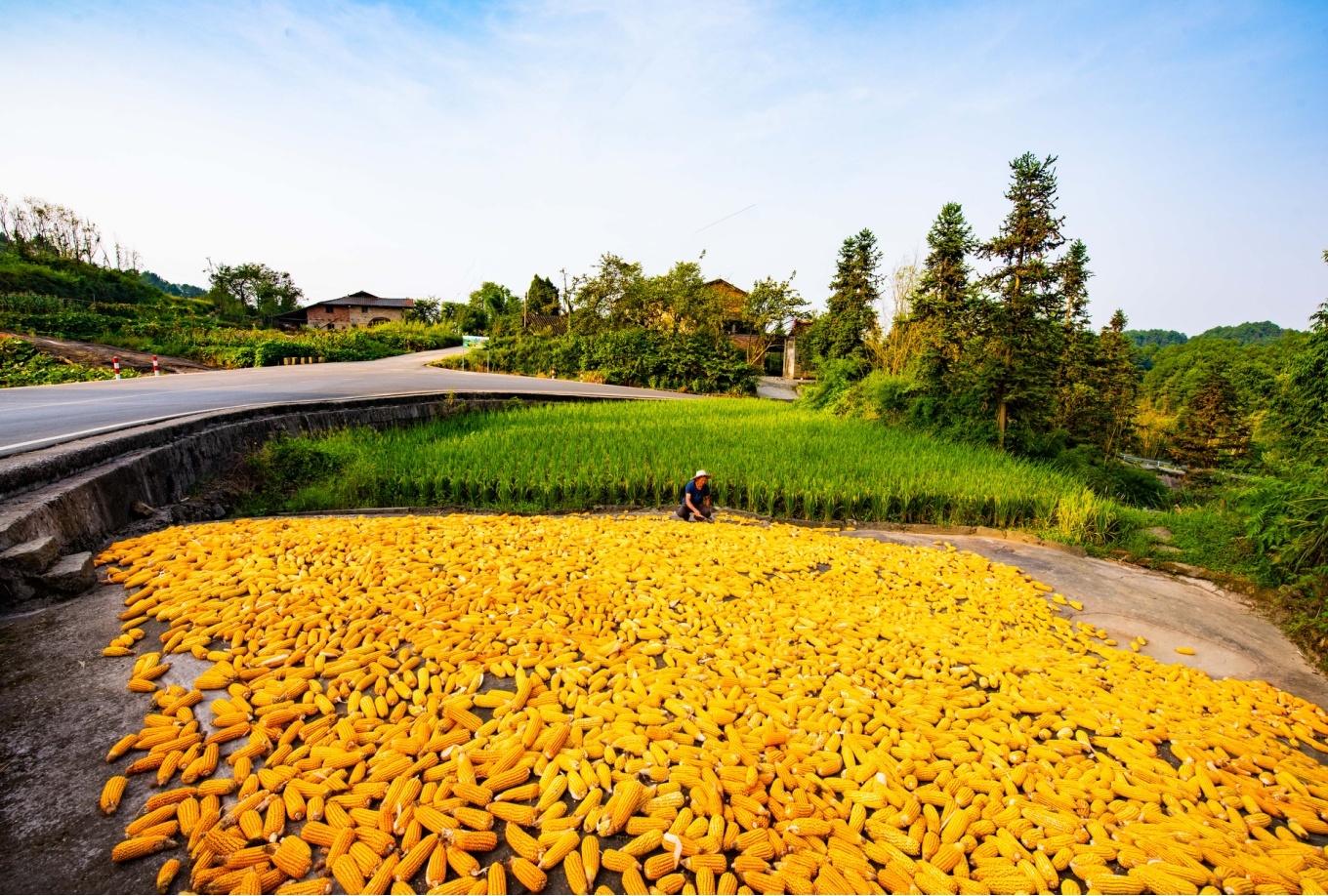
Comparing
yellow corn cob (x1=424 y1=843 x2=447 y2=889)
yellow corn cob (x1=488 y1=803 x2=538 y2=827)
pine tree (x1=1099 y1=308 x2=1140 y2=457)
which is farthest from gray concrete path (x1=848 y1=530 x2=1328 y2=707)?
pine tree (x1=1099 y1=308 x2=1140 y2=457)

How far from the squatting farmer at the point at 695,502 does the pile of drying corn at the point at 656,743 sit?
188 cm

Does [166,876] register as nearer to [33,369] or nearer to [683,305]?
[33,369]

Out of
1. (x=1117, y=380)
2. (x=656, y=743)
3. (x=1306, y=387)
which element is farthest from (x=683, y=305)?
(x=656, y=743)

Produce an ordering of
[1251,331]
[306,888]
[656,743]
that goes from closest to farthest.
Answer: [306,888] → [656,743] → [1251,331]

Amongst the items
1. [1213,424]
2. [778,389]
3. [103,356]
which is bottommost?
[1213,424]

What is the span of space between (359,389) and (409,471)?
22.8 ft

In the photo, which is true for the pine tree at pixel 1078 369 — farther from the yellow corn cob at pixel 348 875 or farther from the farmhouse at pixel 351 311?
the farmhouse at pixel 351 311

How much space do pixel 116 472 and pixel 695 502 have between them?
4731mm

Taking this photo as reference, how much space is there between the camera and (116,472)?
4133 millimetres

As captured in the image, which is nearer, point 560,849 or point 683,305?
point 560,849

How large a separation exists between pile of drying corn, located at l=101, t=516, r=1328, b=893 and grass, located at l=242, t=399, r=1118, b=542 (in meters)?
2.37

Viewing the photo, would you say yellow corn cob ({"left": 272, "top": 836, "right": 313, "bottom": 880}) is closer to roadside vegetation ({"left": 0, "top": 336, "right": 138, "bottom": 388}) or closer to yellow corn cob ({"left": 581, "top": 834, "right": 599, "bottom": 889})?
yellow corn cob ({"left": 581, "top": 834, "right": 599, "bottom": 889})

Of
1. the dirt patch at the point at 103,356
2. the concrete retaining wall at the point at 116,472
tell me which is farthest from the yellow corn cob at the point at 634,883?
the dirt patch at the point at 103,356

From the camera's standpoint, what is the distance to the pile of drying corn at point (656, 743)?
1734 mm
